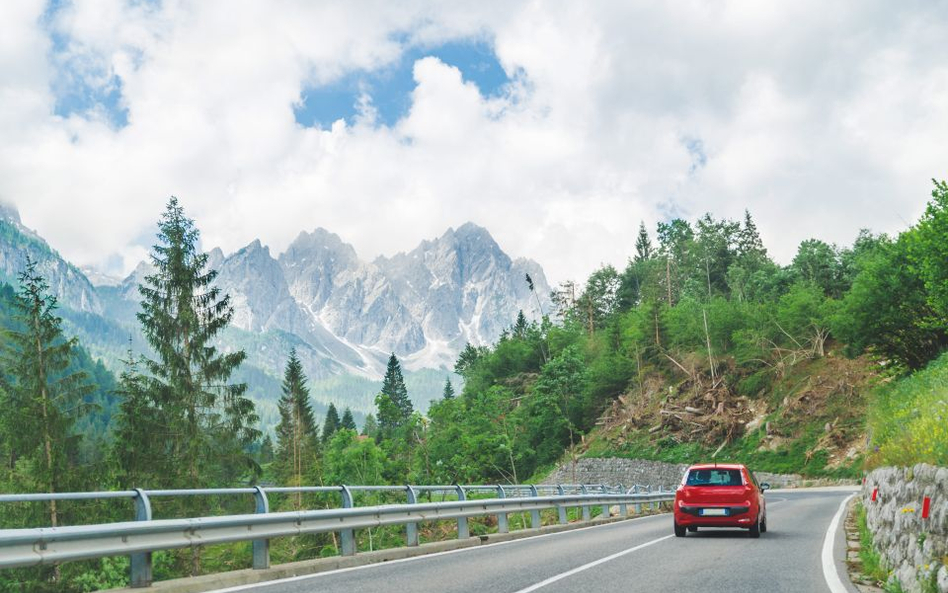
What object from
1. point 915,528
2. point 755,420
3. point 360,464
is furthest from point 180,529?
point 755,420

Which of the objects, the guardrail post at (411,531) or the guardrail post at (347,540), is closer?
the guardrail post at (347,540)

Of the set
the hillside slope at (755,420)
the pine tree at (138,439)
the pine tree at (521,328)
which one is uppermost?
the pine tree at (521,328)

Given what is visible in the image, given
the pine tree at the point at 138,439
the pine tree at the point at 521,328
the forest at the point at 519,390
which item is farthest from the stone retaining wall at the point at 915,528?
the pine tree at the point at 521,328

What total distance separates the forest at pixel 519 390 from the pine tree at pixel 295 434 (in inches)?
13.9

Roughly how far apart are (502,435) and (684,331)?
33.5 metres

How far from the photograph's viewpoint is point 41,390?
35.8 meters

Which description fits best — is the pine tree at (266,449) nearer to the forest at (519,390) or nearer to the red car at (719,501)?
the forest at (519,390)

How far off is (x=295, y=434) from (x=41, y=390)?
39842mm

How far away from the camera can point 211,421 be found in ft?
120

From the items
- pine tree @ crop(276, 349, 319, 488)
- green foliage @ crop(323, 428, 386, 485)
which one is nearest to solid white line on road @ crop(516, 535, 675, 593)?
green foliage @ crop(323, 428, 386, 485)

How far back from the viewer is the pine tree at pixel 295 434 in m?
70.0

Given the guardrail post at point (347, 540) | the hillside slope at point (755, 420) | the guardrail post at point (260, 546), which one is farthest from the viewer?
the hillside slope at point (755, 420)

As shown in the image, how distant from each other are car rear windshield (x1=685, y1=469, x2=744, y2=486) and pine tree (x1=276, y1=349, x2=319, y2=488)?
42.7 metres

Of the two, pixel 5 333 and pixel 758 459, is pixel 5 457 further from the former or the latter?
pixel 758 459
